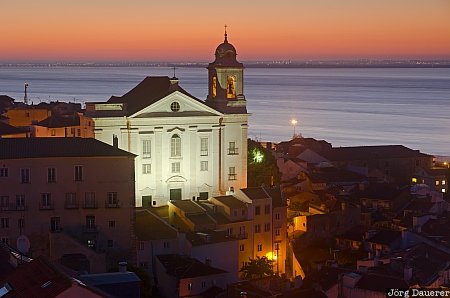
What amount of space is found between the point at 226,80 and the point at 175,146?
11.0 feet

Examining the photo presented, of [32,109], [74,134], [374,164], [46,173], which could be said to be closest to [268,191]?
[46,173]

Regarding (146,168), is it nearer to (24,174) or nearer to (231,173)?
(231,173)

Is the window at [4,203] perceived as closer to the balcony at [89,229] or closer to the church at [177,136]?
the balcony at [89,229]

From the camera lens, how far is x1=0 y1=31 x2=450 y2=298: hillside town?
2005 centimetres

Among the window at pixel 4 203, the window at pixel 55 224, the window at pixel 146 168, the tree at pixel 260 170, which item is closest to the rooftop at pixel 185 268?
the window at pixel 55 224

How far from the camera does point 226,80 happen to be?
3119 cm

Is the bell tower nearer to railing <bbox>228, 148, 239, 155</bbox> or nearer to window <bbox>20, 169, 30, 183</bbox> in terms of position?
railing <bbox>228, 148, 239, 155</bbox>

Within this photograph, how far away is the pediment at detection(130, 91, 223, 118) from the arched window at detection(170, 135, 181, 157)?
0.76 metres

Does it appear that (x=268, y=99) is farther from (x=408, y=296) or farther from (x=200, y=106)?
(x=408, y=296)

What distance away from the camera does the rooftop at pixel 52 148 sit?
21.8 m

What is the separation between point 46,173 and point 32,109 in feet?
81.8

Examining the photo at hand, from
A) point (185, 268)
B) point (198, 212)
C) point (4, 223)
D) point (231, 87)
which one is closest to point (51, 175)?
point (4, 223)

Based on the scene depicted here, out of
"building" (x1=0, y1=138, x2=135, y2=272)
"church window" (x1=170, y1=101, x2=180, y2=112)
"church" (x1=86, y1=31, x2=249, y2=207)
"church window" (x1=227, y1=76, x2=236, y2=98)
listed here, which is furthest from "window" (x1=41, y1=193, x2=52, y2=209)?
"church window" (x1=227, y1=76, x2=236, y2=98)

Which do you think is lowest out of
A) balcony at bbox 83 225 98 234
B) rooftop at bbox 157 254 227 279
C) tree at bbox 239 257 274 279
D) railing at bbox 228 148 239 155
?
tree at bbox 239 257 274 279
